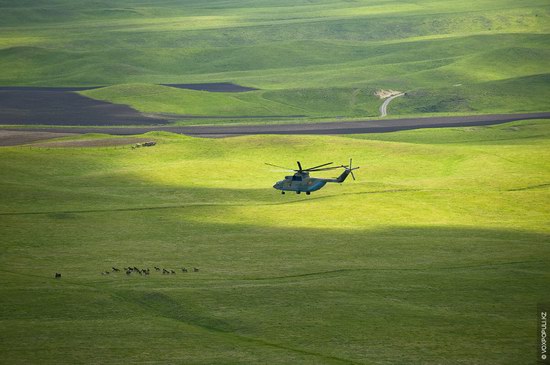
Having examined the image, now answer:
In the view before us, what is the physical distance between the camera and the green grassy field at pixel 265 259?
1923 inches

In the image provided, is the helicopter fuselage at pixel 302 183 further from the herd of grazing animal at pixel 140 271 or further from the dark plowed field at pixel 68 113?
the dark plowed field at pixel 68 113

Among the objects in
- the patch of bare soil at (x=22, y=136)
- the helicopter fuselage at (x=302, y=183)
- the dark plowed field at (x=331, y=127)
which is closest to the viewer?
the helicopter fuselage at (x=302, y=183)

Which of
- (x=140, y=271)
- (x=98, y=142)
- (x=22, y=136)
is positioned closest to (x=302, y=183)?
(x=140, y=271)

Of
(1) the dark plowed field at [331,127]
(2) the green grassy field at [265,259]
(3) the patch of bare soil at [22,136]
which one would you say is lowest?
(1) the dark plowed field at [331,127]

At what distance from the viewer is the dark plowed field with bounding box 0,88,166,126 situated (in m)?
173

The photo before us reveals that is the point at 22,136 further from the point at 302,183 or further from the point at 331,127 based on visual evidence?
the point at 302,183

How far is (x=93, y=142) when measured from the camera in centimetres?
13600

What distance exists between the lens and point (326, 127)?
169625 millimetres

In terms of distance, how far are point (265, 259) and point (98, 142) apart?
7377 cm

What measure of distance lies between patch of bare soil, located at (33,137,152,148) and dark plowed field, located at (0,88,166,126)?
33812mm

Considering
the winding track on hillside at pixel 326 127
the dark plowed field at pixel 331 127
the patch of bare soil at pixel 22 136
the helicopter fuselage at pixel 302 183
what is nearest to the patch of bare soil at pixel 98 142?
the patch of bare soil at pixel 22 136

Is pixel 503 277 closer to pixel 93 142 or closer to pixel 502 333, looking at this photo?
pixel 502 333

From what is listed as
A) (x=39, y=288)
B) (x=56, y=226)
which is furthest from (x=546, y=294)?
(x=56, y=226)

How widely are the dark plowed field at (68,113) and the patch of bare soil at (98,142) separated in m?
Answer: 33.8
